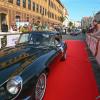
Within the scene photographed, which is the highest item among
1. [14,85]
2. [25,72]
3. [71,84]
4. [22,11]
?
[22,11]

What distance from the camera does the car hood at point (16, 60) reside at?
4.65 metres

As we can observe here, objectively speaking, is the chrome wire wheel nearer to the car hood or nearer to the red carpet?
the red carpet

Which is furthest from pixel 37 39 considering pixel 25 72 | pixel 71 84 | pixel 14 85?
pixel 14 85

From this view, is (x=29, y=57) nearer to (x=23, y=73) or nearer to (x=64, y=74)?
(x=23, y=73)

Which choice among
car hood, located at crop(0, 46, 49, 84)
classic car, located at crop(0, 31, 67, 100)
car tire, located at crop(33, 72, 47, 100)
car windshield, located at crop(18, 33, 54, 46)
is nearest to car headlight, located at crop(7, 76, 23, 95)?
classic car, located at crop(0, 31, 67, 100)

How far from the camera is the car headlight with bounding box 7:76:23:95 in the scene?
4.21 metres

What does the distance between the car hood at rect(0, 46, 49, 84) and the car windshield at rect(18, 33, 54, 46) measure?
0.62 metres

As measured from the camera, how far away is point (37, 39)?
8.07m

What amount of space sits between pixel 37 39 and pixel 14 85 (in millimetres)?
3940

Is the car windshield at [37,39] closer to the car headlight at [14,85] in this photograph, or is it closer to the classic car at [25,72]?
the classic car at [25,72]

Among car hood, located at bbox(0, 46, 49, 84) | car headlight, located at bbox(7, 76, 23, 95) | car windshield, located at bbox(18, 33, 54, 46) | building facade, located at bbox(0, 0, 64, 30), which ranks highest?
building facade, located at bbox(0, 0, 64, 30)

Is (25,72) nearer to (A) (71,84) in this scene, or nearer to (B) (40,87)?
(B) (40,87)

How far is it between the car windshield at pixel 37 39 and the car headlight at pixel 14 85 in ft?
11.5

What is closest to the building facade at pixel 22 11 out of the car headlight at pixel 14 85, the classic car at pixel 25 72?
the classic car at pixel 25 72
